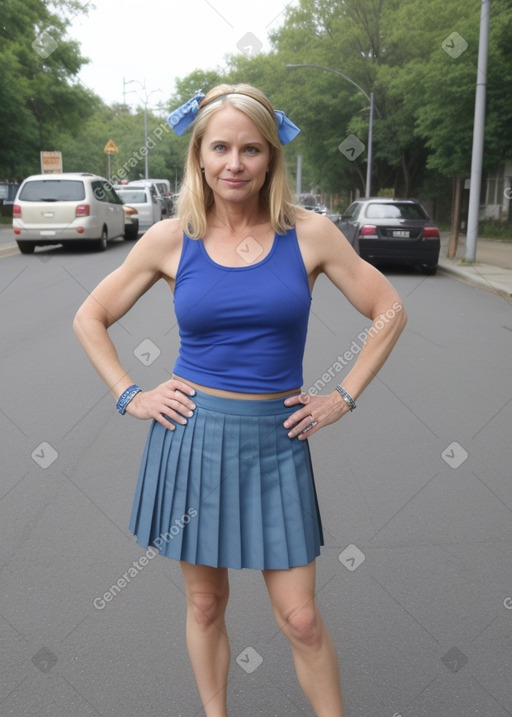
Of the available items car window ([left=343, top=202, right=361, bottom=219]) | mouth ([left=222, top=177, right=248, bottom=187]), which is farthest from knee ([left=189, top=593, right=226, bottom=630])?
car window ([left=343, top=202, right=361, bottom=219])

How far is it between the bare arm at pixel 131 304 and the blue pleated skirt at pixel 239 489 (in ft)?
0.22

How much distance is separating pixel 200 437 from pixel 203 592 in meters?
0.46

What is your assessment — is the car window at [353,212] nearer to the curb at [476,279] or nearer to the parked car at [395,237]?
the parked car at [395,237]

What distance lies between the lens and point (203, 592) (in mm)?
2287

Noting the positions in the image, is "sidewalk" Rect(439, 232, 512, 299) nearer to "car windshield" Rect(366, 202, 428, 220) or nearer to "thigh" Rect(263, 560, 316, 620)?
"car windshield" Rect(366, 202, 428, 220)

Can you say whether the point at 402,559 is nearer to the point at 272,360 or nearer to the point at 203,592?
the point at 203,592

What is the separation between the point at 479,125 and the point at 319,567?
15852mm

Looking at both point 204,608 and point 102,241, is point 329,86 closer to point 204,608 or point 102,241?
point 102,241

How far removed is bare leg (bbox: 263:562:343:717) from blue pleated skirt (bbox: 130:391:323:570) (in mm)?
50

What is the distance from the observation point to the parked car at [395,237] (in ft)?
54.0

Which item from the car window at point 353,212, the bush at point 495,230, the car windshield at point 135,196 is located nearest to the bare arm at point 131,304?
the car window at point 353,212

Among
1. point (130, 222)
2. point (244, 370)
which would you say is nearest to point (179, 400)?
point (244, 370)

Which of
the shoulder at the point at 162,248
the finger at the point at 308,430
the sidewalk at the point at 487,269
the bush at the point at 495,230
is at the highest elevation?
the shoulder at the point at 162,248

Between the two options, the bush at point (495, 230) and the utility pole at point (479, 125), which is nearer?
the utility pole at point (479, 125)
